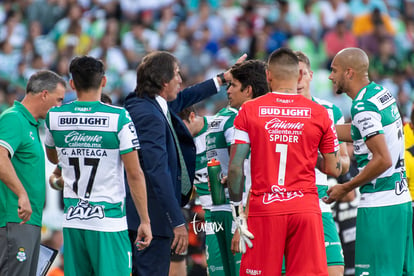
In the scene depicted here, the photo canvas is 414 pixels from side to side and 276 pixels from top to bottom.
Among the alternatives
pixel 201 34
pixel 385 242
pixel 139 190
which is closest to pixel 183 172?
pixel 139 190

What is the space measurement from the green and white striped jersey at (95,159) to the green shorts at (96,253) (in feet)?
0.22

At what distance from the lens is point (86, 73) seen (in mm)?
6402

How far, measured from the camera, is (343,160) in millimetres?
7863

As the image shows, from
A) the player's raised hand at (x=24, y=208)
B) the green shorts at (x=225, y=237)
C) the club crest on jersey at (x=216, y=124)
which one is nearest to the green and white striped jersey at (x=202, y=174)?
the club crest on jersey at (x=216, y=124)

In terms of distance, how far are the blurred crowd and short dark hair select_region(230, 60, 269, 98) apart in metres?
8.78

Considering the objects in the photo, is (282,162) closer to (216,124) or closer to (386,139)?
(386,139)

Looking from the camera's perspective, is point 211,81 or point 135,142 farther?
point 211,81

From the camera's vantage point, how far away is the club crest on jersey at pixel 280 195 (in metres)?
6.15

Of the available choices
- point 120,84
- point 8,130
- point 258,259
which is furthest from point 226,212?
point 120,84

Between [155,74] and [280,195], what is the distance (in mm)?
1778

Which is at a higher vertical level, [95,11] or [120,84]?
[95,11]

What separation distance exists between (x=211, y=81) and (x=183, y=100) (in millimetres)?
353

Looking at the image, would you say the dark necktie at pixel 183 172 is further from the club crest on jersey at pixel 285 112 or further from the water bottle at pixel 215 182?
Result: the club crest on jersey at pixel 285 112

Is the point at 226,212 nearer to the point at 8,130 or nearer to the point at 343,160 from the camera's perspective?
the point at 343,160
